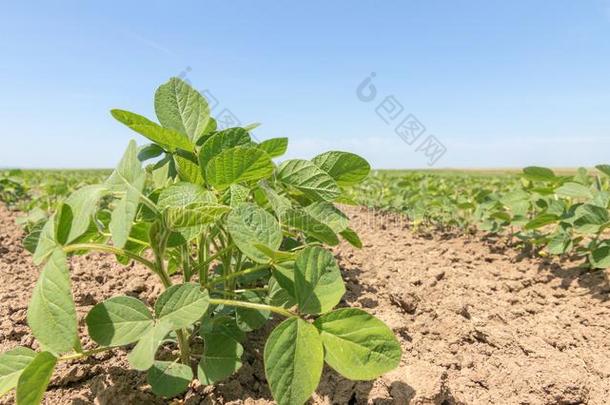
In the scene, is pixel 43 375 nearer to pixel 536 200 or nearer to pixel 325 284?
pixel 325 284

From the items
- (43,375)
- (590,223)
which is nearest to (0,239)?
(43,375)

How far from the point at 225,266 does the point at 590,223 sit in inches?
74.6

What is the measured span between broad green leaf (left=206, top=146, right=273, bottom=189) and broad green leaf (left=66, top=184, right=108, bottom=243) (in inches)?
9.9

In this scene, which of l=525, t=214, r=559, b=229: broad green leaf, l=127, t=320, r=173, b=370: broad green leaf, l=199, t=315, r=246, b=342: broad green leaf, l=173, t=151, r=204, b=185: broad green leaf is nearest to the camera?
l=127, t=320, r=173, b=370: broad green leaf

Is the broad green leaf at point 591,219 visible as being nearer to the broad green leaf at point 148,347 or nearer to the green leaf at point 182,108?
the green leaf at point 182,108

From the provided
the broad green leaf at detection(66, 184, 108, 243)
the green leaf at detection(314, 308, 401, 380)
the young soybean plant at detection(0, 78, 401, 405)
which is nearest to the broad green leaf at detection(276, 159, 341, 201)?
the young soybean plant at detection(0, 78, 401, 405)

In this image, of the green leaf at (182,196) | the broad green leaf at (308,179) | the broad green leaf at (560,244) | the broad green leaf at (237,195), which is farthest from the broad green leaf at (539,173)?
the green leaf at (182,196)

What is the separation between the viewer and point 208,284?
1.25 metres

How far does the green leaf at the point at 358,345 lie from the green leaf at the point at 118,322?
0.40m

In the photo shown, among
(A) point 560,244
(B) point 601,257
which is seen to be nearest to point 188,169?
(B) point 601,257

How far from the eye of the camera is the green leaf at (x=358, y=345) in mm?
951

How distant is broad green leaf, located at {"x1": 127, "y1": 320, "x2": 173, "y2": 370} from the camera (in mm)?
858

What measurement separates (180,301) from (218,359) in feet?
1.05

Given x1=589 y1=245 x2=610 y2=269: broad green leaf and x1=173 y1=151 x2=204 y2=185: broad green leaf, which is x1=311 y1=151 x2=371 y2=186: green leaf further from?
x1=589 y1=245 x2=610 y2=269: broad green leaf
